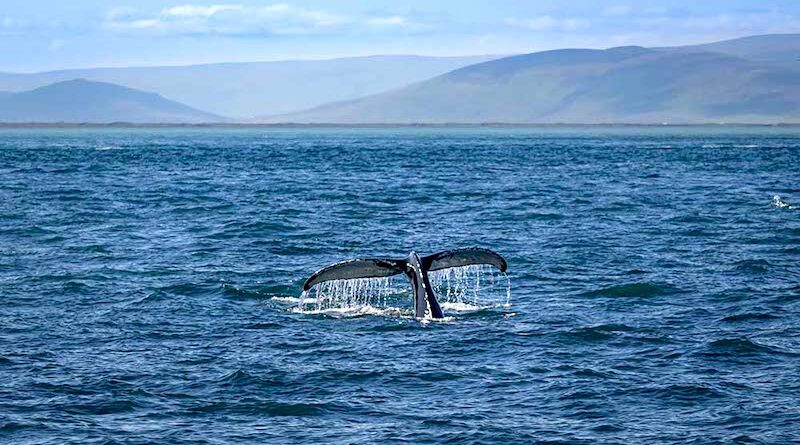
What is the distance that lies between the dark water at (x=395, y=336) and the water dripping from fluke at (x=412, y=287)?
48 cm

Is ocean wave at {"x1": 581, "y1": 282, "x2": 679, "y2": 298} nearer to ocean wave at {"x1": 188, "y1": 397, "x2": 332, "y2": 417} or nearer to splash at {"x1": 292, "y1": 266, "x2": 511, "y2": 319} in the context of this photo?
splash at {"x1": 292, "y1": 266, "x2": 511, "y2": 319}

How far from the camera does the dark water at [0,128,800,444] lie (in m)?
13.8

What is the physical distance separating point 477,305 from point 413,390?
613 centimetres

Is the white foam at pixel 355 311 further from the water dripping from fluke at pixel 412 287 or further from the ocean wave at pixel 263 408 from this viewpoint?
the ocean wave at pixel 263 408

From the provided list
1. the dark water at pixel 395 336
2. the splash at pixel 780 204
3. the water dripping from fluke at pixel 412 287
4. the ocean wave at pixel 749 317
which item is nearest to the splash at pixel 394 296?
the water dripping from fluke at pixel 412 287

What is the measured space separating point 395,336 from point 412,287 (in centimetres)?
215

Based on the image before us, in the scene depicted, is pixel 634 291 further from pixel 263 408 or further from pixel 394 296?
pixel 263 408

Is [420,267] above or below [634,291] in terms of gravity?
above

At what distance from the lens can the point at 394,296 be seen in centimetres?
2188

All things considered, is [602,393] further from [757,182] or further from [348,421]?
[757,182]

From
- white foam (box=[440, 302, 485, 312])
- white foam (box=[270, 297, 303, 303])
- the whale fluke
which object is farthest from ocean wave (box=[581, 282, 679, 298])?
white foam (box=[270, 297, 303, 303])

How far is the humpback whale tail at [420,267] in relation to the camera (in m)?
18.2

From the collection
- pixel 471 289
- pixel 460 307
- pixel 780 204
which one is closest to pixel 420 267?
pixel 460 307

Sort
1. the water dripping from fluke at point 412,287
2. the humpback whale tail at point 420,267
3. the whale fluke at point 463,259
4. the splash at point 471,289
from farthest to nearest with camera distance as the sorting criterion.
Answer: the splash at point 471,289 → the whale fluke at point 463,259 → the water dripping from fluke at point 412,287 → the humpback whale tail at point 420,267
